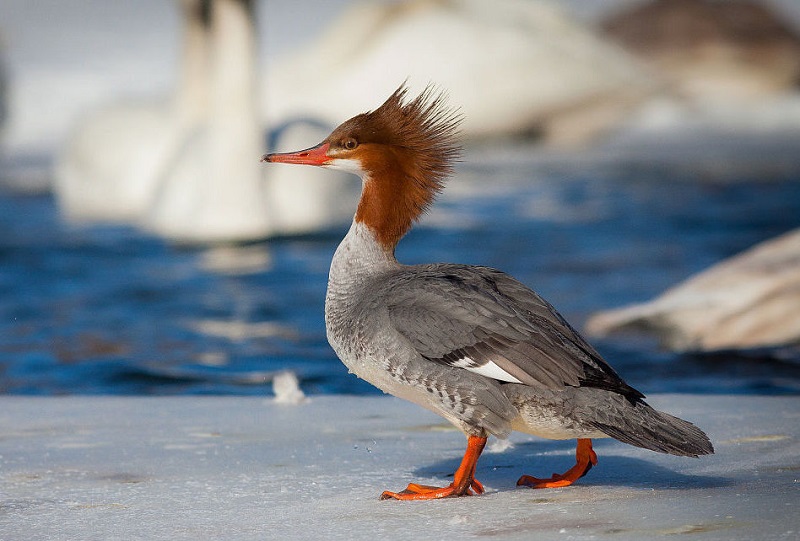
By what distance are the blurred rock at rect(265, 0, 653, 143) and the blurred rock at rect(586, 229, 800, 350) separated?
458 inches

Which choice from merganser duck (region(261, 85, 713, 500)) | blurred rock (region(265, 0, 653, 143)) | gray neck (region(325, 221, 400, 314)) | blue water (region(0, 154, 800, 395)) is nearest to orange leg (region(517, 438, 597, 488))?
merganser duck (region(261, 85, 713, 500))

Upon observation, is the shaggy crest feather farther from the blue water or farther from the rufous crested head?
the blue water

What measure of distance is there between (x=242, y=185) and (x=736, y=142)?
9507mm

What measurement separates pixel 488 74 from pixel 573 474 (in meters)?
15.7

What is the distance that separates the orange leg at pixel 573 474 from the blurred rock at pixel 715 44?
17961 millimetres

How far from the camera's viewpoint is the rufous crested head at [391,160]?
121 inches

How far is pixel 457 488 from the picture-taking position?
2.62 m

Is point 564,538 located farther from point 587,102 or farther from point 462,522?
→ point 587,102

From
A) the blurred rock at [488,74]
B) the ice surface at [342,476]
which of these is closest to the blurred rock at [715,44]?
the blurred rock at [488,74]

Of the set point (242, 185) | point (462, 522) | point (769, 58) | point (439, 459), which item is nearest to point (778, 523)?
point (462, 522)

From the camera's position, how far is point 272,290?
786 centimetres

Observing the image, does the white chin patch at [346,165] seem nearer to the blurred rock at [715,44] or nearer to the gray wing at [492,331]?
the gray wing at [492,331]

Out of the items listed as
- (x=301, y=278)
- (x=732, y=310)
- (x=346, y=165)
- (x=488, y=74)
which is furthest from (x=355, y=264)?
(x=488, y=74)

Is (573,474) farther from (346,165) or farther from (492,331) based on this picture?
(346,165)
